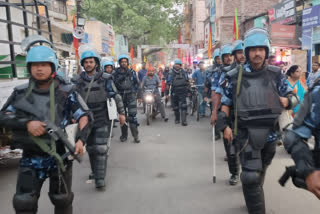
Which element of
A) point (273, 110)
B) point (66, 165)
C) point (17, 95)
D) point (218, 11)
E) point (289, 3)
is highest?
point (218, 11)

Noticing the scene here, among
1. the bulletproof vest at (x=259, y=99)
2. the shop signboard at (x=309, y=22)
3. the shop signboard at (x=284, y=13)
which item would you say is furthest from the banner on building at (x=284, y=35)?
the bulletproof vest at (x=259, y=99)

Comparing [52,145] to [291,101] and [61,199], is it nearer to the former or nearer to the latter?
[61,199]

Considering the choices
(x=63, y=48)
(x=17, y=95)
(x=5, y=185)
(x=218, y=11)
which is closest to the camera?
(x=17, y=95)

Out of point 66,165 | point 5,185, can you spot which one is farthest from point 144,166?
point 66,165

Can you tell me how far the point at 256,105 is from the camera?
3.21 meters

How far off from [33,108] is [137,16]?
3239cm

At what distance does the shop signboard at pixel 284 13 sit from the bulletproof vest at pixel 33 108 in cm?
1503

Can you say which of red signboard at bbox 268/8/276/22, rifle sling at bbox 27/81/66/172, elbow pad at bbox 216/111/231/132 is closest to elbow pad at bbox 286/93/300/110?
elbow pad at bbox 216/111/231/132

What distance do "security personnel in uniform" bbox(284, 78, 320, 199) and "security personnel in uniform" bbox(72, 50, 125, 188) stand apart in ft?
10.3

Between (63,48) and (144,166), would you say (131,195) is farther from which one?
(63,48)

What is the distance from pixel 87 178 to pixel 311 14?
1180 centimetres

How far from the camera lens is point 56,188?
9.75ft

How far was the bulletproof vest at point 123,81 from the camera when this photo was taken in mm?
7867

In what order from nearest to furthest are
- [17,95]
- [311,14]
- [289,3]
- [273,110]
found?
[17,95] < [273,110] < [311,14] < [289,3]
